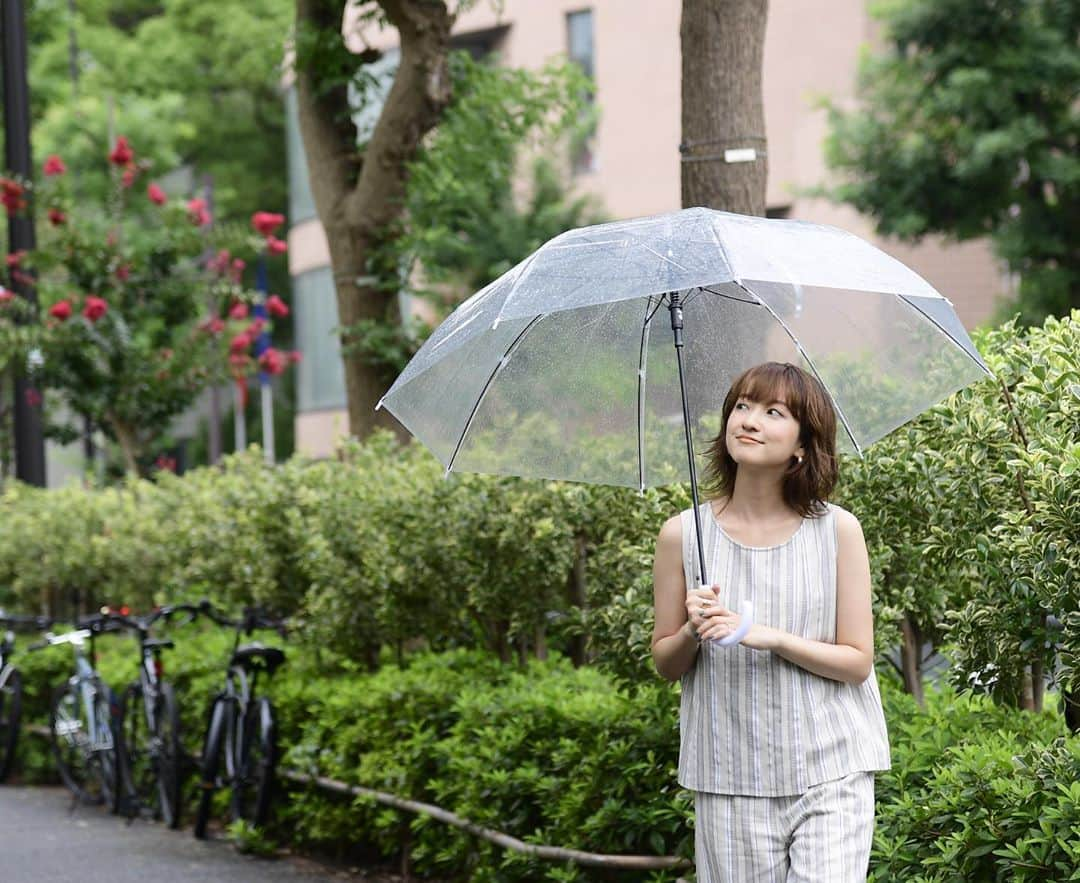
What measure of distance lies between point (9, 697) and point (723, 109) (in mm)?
7291

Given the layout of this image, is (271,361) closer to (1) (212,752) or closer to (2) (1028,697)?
(1) (212,752)

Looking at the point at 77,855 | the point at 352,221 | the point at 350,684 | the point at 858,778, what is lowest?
the point at 77,855

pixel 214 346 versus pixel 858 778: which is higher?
pixel 214 346

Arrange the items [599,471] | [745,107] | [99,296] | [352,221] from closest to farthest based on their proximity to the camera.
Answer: [599,471] → [745,107] → [352,221] → [99,296]

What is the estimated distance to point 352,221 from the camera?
10.9 metres

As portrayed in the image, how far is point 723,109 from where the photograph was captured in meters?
6.87

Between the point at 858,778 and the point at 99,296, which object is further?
the point at 99,296

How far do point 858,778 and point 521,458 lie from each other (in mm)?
1532

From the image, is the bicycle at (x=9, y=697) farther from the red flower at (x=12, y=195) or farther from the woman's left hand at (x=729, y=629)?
the woman's left hand at (x=729, y=629)

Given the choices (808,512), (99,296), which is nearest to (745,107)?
(808,512)

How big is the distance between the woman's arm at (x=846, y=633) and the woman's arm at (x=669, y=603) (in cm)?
25

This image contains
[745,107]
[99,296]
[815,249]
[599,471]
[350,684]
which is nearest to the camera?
[815,249]

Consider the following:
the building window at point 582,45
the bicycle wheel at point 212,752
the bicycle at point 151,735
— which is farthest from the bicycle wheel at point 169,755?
the building window at point 582,45

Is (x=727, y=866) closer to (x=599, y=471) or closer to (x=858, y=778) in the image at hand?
(x=858, y=778)
